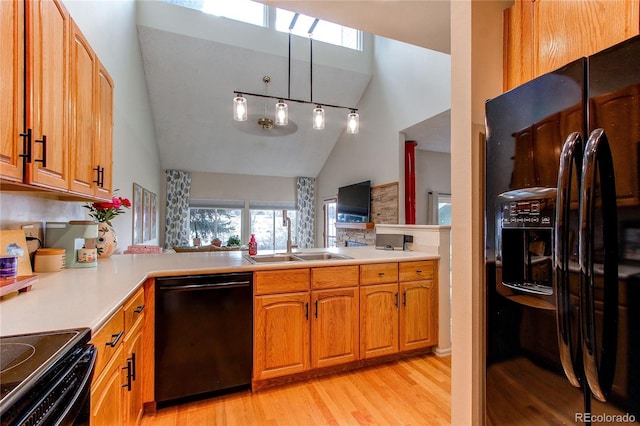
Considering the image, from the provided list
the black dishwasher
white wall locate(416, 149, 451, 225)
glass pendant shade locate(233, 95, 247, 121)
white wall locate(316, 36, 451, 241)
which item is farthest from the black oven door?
white wall locate(416, 149, 451, 225)

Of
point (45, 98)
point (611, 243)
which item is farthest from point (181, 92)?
point (611, 243)

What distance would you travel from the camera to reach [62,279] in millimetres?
1501

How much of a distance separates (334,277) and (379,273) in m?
0.41

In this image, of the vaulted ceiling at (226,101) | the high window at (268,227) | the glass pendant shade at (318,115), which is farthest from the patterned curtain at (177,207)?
the glass pendant shade at (318,115)

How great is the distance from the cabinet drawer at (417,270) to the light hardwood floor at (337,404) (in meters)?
0.75

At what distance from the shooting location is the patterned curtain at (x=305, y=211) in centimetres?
775

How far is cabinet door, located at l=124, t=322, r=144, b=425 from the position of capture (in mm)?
1365

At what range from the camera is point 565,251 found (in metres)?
0.79

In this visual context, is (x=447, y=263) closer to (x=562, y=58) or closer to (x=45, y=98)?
(x=562, y=58)

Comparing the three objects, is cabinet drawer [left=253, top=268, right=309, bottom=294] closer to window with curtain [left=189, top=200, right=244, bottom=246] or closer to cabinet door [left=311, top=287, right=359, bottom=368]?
cabinet door [left=311, top=287, right=359, bottom=368]

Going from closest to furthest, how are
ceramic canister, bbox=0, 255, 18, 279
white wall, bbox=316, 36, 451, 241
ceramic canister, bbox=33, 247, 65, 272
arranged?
ceramic canister, bbox=0, 255, 18, 279
ceramic canister, bbox=33, 247, 65, 272
white wall, bbox=316, 36, 451, 241

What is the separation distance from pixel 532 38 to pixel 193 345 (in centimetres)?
235

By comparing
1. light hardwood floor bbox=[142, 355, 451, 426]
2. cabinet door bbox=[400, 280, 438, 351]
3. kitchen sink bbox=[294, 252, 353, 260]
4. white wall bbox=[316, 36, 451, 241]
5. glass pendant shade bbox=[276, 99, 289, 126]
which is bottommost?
light hardwood floor bbox=[142, 355, 451, 426]

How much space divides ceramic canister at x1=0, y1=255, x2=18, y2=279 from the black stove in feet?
2.03
